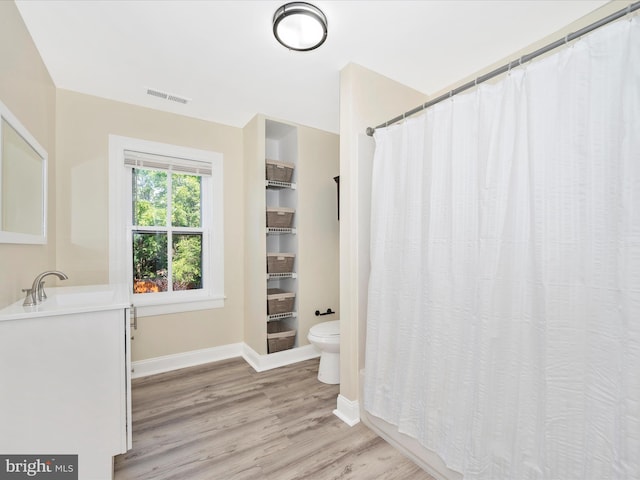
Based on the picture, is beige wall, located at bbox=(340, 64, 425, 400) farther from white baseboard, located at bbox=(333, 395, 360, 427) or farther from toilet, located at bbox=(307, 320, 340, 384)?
toilet, located at bbox=(307, 320, 340, 384)

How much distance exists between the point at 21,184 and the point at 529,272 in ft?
8.27

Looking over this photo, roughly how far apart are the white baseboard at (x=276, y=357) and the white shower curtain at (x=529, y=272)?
1446mm

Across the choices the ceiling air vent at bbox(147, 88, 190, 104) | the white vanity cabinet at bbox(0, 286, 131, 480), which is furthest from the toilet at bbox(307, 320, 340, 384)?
the ceiling air vent at bbox(147, 88, 190, 104)

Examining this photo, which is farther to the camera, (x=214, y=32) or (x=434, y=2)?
(x=214, y=32)

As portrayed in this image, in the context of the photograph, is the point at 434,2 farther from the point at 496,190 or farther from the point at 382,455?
the point at 382,455

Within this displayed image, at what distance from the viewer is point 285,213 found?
2.96 m

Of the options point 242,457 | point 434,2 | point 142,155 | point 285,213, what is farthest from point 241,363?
point 434,2

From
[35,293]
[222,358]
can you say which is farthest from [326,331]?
[35,293]

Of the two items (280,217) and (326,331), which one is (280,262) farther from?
(326,331)

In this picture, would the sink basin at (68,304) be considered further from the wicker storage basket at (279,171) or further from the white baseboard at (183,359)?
the wicker storage basket at (279,171)

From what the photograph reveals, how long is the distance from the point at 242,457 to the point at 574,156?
84.7 inches

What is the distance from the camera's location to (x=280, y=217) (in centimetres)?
294

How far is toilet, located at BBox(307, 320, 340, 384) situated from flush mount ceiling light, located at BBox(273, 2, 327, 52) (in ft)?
6.81

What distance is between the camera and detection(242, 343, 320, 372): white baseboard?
2.80 m
